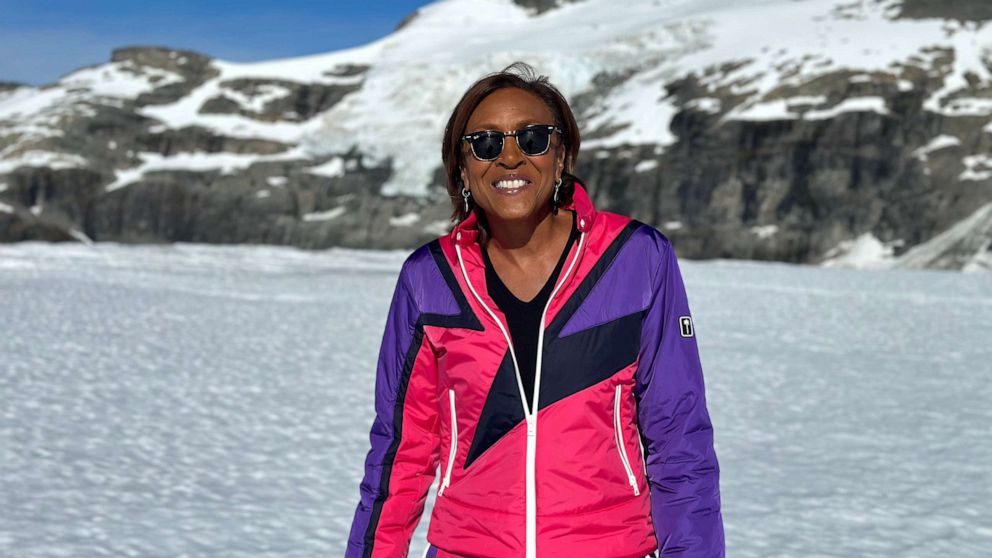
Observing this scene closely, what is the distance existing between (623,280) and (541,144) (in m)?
0.33

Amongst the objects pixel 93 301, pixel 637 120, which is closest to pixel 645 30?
pixel 637 120

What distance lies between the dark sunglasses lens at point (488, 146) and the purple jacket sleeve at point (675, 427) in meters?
0.38

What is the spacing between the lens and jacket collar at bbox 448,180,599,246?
183 cm

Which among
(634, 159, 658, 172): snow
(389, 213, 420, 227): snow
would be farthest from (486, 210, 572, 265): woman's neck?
(389, 213, 420, 227): snow

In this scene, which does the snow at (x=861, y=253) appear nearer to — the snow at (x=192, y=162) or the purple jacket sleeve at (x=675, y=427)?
the snow at (x=192, y=162)

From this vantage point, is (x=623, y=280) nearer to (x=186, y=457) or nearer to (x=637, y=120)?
(x=186, y=457)

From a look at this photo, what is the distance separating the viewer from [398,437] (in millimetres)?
1901

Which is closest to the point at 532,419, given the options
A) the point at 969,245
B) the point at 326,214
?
the point at 969,245

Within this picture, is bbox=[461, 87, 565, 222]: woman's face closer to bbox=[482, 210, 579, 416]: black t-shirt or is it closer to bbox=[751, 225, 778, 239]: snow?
bbox=[482, 210, 579, 416]: black t-shirt

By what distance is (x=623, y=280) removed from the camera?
1795 millimetres

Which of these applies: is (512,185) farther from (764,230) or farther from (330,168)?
(330,168)

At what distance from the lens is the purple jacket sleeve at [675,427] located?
1.74 meters

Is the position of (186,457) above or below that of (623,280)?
below

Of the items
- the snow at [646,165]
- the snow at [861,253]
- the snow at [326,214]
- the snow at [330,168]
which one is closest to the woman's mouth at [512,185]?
the snow at [861,253]
